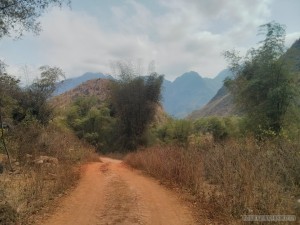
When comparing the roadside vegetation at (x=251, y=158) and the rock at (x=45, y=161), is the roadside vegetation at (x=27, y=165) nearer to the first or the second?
the rock at (x=45, y=161)

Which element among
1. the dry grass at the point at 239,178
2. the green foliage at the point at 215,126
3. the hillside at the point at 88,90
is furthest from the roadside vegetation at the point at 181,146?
the hillside at the point at 88,90

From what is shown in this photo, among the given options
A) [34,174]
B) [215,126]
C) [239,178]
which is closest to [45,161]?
[34,174]

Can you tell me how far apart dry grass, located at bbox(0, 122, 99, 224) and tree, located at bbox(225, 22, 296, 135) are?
1219 centimetres

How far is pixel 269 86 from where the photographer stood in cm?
2558

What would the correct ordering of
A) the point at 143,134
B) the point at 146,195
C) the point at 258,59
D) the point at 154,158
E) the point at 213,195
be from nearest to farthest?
the point at 213,195
the point at 146,195
the point at 154,158
the point at 258,59
the point at 143,134

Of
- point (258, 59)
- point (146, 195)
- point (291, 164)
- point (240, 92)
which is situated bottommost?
point (146, 195)

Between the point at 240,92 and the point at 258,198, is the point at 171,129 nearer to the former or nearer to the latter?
the point at 240,92

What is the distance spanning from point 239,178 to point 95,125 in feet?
140

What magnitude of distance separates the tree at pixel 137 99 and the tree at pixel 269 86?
13.0 metres

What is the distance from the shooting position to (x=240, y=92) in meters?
28.3

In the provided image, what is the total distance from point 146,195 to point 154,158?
581 cm

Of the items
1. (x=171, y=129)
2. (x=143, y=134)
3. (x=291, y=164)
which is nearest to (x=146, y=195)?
(x=291, y=164)

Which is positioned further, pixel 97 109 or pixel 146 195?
pixel 97 109

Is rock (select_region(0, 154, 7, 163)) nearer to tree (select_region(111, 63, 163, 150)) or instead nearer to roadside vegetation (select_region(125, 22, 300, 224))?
roadside vegetation (select_region(125, 22, 300, 224))
